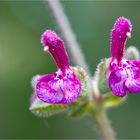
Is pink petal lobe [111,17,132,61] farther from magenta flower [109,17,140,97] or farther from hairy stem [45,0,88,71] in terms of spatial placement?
hairy stem [45,0,88,71]

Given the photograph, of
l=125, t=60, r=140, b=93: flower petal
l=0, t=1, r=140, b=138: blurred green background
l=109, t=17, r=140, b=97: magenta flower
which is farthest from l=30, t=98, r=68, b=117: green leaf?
l=0, t=1, r=140, b=138: blurred green background

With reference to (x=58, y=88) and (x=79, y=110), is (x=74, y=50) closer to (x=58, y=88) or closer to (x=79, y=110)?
(x=79, y=110)

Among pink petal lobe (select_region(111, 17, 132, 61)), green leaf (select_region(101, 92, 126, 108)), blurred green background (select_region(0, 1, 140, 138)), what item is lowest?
green leaf (select_region(101, 92, 126, 108))

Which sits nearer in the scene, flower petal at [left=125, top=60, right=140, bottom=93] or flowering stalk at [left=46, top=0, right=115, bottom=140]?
flower petal at [left=125, top=60, right=140, bottom=93]

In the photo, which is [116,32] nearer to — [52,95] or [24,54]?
[52,95]

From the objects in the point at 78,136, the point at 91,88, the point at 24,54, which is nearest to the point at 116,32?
the point at 91,88

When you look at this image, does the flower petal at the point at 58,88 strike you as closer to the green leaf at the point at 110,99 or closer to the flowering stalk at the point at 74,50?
the flowering stalk at the point at 74,50

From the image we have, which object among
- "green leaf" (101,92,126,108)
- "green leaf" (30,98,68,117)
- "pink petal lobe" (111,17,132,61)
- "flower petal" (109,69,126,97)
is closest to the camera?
"flower petal" (109,69,126,97)

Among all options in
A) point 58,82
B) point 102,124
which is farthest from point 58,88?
point 102,124
